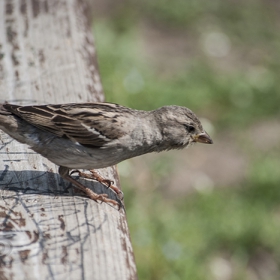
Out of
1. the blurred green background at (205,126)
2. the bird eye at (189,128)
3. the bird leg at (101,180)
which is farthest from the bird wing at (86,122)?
the blurred green background at (205,126)

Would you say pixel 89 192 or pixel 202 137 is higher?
pixel 202 137

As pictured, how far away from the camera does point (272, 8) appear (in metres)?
8.34

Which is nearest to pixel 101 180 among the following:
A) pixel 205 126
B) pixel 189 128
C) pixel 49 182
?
pixel 49 182

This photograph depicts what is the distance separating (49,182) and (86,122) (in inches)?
27.1

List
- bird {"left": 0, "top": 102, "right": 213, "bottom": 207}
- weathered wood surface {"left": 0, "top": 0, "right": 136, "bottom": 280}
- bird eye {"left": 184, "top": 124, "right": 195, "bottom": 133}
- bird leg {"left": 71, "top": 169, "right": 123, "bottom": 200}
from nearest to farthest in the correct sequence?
1. weathered wood surface {"left": 0, "top": 0, "right": 136, "bottom": 280}
2. bird leg {"left": 71, "top": 169, "right": 123, "bottom": 200}
3. bird {"left": 0, "top": 102, "right": 213, "bottom": 207}
4. bird eye {"left": 184, "top": 124, "right": 195, "bottom": 133}

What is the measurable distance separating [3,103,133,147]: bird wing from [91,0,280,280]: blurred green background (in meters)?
1.38

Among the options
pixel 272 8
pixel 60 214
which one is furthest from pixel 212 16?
pixel 60 214

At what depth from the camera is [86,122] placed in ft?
10.9

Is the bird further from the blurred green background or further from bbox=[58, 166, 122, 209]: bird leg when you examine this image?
the blurred green background

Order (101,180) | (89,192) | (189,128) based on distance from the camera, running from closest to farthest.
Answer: (89,192), (101,180), (189,128)

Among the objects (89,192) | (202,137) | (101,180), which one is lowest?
(89,192)

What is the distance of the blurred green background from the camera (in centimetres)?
480

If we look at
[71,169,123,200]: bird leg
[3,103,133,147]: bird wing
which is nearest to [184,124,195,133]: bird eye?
[3,103,133,147]: bird wing

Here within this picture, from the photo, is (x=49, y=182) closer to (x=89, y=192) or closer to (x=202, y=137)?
(x=89, y=192)
